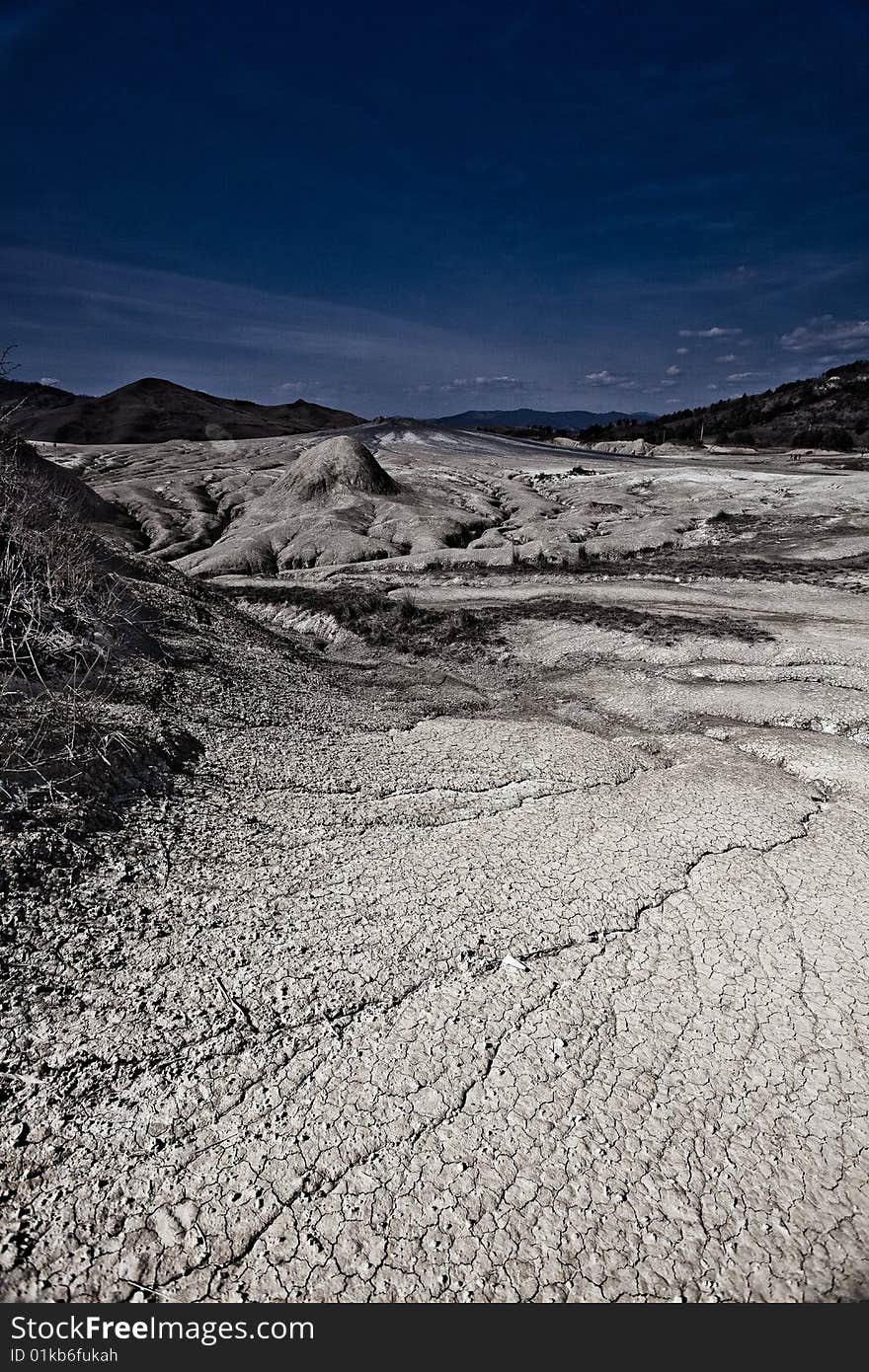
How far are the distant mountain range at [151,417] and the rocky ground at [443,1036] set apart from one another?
7750 cm

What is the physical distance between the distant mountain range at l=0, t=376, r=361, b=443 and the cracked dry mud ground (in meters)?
77.8

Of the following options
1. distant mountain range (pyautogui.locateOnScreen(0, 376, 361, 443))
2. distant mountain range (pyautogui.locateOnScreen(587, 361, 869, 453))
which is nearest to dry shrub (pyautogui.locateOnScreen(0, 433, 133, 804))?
distant mountain range (pyautogui.locateOnScreen(587, 361, 869, 453))

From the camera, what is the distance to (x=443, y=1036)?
7.79 ft

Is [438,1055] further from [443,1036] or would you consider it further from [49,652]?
[49,652]

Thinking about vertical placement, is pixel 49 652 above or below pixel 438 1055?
above

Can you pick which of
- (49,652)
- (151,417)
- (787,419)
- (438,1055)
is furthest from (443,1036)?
(151,417)

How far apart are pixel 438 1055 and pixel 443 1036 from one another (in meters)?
0.08

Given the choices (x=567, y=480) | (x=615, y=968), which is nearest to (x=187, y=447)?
(x=567, y=480)

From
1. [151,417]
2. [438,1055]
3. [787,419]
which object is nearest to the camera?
[438,1055]

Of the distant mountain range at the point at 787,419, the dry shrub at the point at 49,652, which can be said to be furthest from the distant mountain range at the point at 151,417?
the dry shrub at the point at 49,652

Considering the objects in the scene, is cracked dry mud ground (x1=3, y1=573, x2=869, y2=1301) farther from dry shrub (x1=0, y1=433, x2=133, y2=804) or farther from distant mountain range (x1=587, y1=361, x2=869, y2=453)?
distant mountain range (x1=587, y1=361, x2=869, y2=453)

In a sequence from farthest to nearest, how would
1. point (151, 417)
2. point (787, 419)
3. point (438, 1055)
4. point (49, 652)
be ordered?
point (151, 417) < point (787, 419) < point (49, 652) < point (438, 1055)
